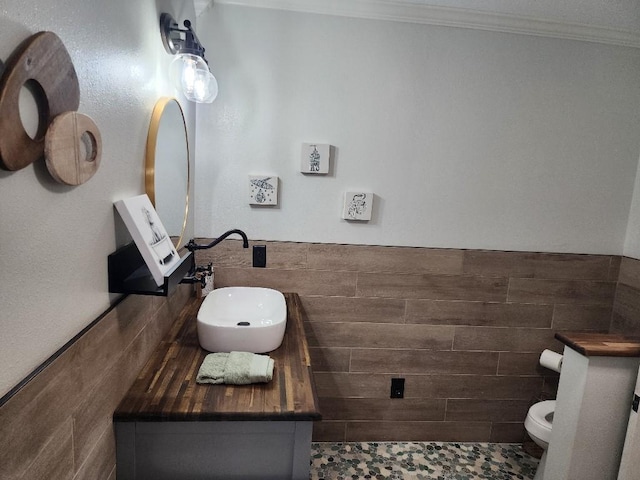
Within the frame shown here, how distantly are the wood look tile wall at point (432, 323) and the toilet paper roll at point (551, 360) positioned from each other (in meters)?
0.08

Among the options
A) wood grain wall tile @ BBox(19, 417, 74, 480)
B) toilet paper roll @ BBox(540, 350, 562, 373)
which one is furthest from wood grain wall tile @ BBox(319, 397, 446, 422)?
wood grain wall tile @ BBox(19, 417, 74, 480)

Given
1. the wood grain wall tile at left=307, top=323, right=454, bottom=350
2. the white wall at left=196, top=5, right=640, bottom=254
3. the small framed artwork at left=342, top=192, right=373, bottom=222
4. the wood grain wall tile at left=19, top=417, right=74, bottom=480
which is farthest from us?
the wood grain wall tile at left=307, top=323, right=454, bottom=350

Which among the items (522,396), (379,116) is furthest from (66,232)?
(522,396)

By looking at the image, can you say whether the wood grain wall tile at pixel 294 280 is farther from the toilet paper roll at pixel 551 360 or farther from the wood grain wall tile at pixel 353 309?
the toilet paper roll at pixel 551 360

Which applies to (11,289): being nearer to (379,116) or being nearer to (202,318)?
(202,318)

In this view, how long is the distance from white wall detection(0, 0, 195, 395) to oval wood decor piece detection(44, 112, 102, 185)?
0.10 ft

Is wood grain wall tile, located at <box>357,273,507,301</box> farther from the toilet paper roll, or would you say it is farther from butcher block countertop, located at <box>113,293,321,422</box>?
butcher block countertop, located at <box>113,293,321,422</box>

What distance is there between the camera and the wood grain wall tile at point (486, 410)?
2.44 metres

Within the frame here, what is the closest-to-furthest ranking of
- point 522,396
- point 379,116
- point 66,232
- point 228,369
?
point 66,232 < point 228,369 < point 379,116 < point 522,396

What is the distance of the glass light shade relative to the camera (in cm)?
157

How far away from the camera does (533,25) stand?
2117 mm

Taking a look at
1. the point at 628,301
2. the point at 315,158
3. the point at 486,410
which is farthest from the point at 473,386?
the point at 315,158

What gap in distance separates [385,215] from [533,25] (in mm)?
1303

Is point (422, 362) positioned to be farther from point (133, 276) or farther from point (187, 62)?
point (187, 62)
